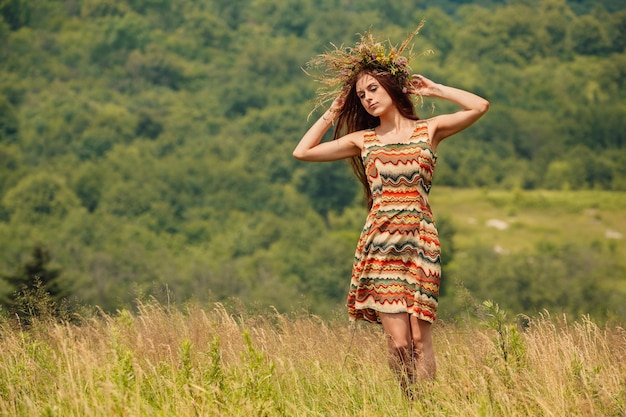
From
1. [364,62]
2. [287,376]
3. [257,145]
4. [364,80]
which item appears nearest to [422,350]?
[287,376]

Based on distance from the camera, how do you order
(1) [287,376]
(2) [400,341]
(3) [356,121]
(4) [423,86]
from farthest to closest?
(3) [356,121], (4) [423,86], (1) [287,376], (2) [400,341]

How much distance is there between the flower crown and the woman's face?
0.08m

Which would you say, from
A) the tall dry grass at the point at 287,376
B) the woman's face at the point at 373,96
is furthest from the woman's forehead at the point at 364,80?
the tall dry grass at the point at 287,376

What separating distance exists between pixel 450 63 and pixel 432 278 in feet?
514

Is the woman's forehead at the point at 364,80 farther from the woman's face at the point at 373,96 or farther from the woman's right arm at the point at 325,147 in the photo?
the woman's right arm at the point at 325,147

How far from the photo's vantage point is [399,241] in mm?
5129

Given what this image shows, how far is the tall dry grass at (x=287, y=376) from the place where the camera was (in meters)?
4.46

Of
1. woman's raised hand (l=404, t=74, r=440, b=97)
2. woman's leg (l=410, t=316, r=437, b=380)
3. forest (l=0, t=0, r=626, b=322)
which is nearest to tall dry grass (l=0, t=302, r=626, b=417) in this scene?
woman's leg (l=410, t=316, r=437, b=380)

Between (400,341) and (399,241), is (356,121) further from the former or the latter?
(400,341)

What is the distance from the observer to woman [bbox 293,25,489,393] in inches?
201

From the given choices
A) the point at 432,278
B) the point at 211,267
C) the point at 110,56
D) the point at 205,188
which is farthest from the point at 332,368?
the point at 110,56

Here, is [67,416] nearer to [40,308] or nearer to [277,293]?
[40,308]

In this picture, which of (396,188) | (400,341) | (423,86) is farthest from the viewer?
(423,86)

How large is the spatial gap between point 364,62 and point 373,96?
9.3 inches
